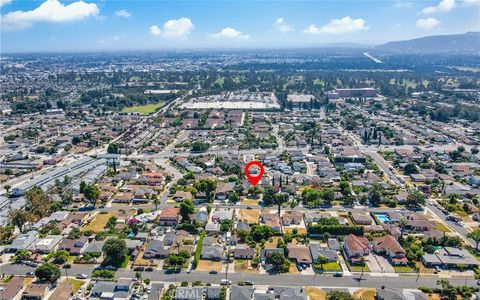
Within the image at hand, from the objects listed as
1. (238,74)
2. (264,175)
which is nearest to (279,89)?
(238,74)

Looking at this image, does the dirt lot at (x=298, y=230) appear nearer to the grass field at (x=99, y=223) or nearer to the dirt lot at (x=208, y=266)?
the dirt lot at (x=208, y=266)

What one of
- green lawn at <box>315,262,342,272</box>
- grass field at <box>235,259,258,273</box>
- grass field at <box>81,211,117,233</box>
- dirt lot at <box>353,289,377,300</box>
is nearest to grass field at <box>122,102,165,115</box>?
grass field at <box>81,211,117,233</box>

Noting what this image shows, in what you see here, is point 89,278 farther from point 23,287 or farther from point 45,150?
point 45,150

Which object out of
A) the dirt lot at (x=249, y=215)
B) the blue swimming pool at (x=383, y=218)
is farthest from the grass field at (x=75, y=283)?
the blue swimming pool at (x=383, y=218)

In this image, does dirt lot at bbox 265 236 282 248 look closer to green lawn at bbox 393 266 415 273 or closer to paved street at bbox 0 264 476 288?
paved street at bbox 0 264 476 288

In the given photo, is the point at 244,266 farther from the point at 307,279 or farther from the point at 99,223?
the point at 99,223

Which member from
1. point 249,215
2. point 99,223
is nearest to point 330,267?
point 249,215
